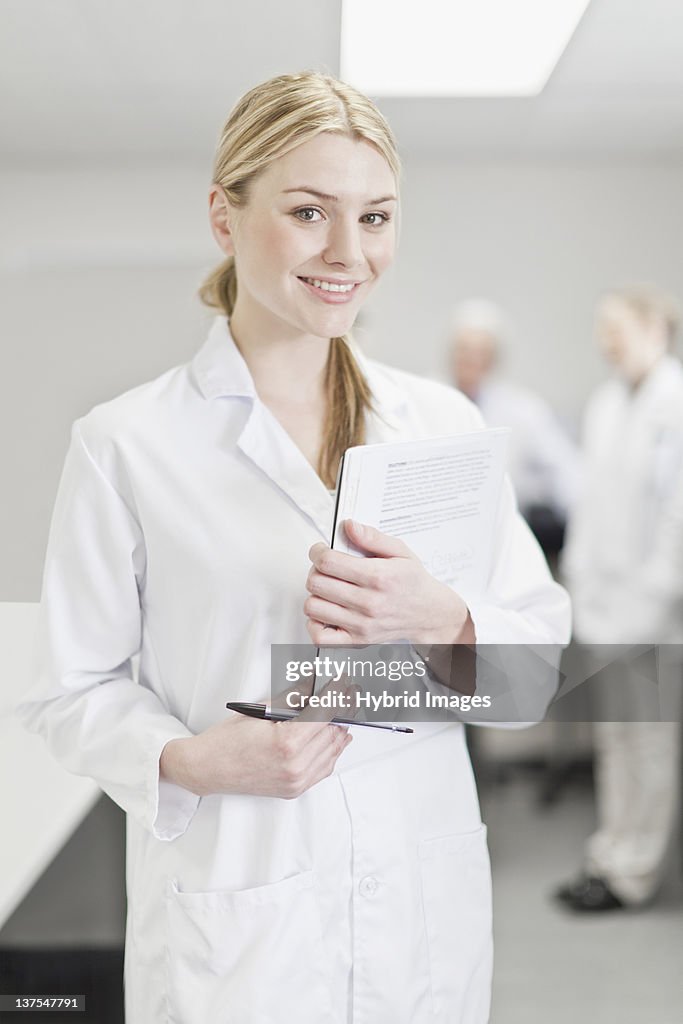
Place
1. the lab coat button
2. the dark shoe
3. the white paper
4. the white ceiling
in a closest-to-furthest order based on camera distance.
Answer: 1. the white paper
2. the lab coat button
3. the white ceiling
4. the dark shoe

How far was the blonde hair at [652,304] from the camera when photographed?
946mm

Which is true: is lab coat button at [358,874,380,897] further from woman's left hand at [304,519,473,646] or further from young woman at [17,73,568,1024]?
woman's left hand at [304,519,473,646]

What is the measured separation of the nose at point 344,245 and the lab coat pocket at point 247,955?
48 centimetres

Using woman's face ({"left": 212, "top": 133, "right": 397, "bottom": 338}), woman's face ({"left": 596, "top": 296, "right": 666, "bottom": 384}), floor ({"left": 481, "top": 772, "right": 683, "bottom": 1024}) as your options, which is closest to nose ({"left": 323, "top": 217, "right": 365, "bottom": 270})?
woman's face ({"left": 212, "top": 133, "right": 397, "bottom": 338})

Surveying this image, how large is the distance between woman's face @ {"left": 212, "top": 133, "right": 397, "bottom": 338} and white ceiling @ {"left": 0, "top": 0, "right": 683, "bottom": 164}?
0.69 feet

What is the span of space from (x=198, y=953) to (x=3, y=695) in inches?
12.8

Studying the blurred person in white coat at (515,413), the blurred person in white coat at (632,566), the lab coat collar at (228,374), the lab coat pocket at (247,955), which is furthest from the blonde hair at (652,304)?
the lab coat pocket at (247,955)

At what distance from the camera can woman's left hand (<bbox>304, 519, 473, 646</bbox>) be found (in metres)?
0.69

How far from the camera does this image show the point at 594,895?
3.39 ft

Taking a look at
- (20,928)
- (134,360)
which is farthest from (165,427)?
(20,928)

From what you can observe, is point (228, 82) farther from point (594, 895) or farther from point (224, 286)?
point (594, 895)

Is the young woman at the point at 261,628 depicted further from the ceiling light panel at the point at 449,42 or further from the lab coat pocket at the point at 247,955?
the ceiling light panel at the point at 449,42

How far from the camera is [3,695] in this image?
3.08 feet

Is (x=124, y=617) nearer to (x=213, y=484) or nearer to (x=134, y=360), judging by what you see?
(x=213, y=484)
